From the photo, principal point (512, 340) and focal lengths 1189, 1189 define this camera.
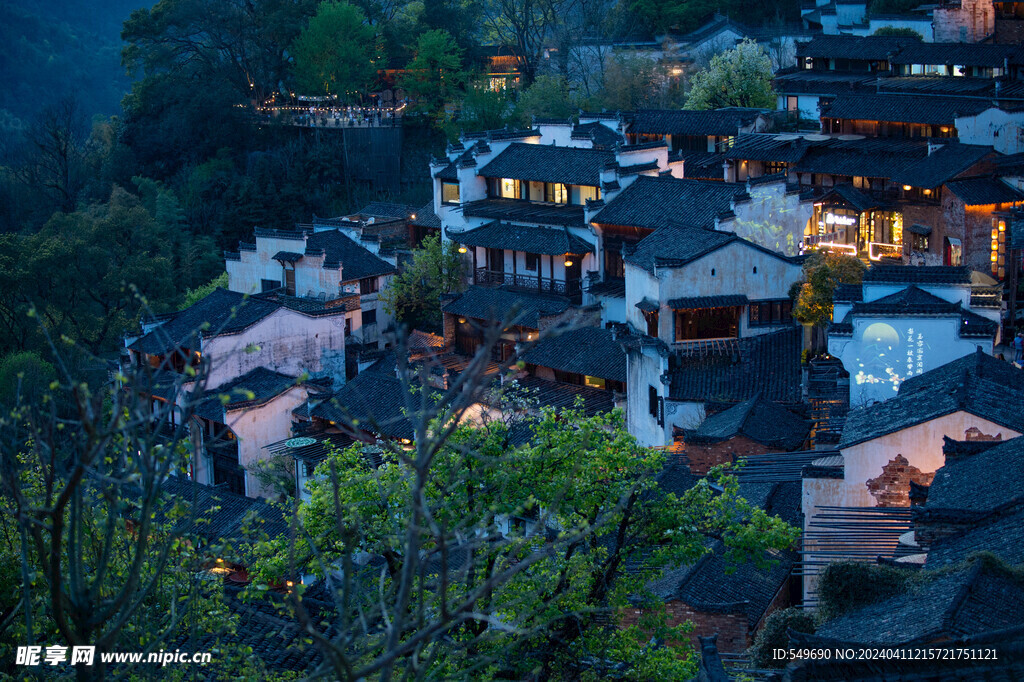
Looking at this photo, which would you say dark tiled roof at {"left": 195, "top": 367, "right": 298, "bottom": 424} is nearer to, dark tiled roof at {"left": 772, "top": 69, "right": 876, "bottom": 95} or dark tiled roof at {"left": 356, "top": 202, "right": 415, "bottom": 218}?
dark tiled roof at {"left": 356, "top": 202, "right": 415, "bottom": 218}

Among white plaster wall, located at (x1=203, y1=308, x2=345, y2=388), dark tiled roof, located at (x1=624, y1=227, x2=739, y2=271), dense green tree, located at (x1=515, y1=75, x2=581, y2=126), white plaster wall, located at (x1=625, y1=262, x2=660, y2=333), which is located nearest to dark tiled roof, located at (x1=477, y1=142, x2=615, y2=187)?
dark tiled roof, located at (x1=624, y1=227, x2=739, y2=271)

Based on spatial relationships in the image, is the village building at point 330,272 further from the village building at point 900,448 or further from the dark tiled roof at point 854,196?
the village building at point 900,448

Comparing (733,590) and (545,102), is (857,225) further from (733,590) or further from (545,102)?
(545,102)

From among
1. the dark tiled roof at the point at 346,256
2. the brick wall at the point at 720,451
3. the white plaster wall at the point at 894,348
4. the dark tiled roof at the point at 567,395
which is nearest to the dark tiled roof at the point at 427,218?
the dark tiled roof at the point at 346,256

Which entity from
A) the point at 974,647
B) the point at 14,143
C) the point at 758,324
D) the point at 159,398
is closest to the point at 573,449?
the point at 974,647

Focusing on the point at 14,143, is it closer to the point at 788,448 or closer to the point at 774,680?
the point at 788,448

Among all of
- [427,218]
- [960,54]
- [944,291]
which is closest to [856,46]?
[960,54]

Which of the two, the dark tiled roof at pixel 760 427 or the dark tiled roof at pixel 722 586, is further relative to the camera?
the dark tiled roof at pixel 760 427
